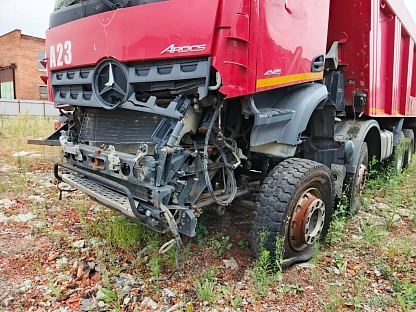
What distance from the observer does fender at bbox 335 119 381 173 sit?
418cm

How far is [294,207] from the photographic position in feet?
9.61

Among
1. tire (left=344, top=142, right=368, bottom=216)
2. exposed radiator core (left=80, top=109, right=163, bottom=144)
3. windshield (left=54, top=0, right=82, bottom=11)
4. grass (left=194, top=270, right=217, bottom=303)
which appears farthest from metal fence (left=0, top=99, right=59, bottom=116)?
grass (left=194, top=270, right=217, bottom=303)

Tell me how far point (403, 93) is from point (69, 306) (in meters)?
6.80

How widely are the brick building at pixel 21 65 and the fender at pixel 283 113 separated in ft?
104

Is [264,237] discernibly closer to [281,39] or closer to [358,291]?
[358,291]

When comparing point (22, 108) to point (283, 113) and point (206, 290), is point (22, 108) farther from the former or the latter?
point (206, 290)

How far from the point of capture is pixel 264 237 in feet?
9.14

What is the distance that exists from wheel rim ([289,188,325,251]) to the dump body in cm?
230

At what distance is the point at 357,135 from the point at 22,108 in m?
24.3

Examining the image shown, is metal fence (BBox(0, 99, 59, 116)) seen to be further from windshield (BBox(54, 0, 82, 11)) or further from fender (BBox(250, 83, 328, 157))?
fender (BBox(250, 83, 328, 157))

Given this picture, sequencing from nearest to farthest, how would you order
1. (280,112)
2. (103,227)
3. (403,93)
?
(280,112) < (103,227) < (403,93)

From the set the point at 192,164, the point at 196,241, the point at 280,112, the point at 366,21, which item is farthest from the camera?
the point at 366,21

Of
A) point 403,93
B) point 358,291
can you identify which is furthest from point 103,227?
point 403,93

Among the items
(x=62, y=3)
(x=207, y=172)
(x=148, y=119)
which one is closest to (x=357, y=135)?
(x=207, y=172)
